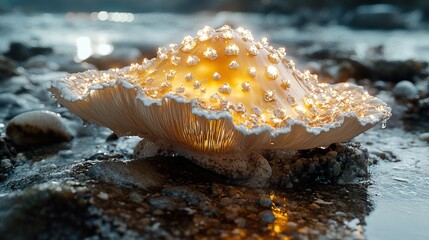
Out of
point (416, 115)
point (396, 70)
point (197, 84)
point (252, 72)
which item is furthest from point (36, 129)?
point (396, 70)

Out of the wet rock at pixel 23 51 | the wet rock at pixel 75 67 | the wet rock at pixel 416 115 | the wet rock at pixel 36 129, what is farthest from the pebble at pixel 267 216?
the wet rock at pixel 23 51

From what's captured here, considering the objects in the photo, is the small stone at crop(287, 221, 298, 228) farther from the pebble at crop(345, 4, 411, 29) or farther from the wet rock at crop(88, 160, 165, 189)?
the pebble at crop(345, 4, 411, 29)

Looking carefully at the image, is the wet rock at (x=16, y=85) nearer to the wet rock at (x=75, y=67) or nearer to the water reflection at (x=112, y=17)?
the wet rock at (x=75, y=67)

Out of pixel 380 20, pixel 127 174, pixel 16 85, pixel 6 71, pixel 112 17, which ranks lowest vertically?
pixel 127 174

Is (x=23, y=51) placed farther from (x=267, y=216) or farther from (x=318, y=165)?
(x=267, y=216)

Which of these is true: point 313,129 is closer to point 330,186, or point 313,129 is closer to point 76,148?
point 330,186

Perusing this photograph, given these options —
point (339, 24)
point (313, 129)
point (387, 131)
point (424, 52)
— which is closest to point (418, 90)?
point (387, 131)

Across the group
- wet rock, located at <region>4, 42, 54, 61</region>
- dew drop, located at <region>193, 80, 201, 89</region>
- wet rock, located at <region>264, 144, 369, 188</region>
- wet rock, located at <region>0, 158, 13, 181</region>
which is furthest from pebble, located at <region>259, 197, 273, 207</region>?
wet rock, located at <region>4, 42, 54, 61</region>
